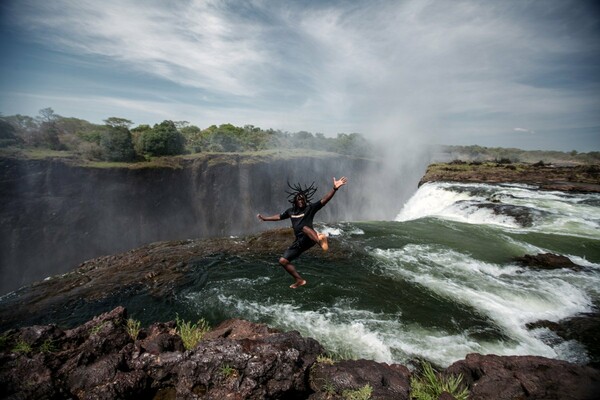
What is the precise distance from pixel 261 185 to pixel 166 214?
1221 centimetres

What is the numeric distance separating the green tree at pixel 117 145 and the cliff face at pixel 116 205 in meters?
2.57

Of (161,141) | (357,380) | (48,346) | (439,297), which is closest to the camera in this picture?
(357,380)

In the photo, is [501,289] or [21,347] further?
[501,289]

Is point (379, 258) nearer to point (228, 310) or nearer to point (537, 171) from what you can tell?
point (228, 310)

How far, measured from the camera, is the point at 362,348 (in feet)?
20.7

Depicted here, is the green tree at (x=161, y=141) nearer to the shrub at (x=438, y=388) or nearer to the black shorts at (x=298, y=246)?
the black shorts at (x=298, y=246)

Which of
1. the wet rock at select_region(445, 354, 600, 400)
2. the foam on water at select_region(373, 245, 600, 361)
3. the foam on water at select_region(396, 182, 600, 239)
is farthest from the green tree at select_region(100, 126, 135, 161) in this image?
the wet rock at select_region(445, 354, 600, 400)

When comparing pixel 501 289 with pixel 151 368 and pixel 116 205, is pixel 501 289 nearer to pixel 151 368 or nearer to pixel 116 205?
pixel 151 368

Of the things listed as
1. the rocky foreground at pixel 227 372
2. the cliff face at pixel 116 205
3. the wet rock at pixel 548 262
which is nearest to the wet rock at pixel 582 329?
the wet rock at pixel 548 262

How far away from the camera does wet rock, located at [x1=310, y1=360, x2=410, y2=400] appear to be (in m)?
3.76

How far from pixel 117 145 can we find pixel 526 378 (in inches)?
1326

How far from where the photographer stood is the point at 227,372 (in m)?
3.71

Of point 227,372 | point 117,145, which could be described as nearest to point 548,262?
point 227,372

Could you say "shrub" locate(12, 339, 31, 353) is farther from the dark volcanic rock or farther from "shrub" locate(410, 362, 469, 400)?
"shrub" locate(410, 362, 469, 400)
